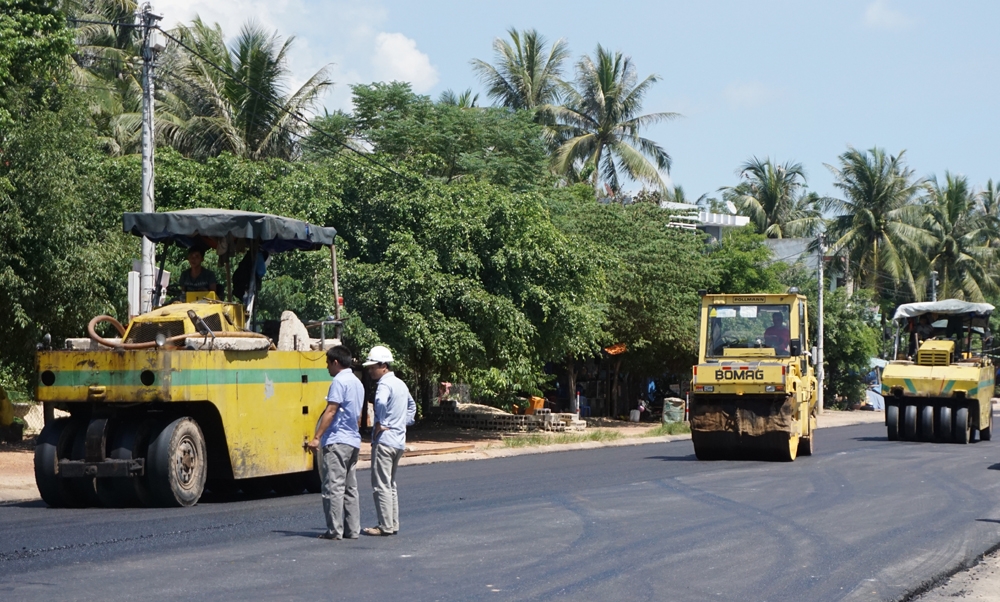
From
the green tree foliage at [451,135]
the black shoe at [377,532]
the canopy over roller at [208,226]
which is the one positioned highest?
the green tree foliage at [451,135]

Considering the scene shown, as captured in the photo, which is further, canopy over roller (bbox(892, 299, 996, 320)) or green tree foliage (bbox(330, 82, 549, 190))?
green tree foliage (bbox(330, 82, 549, 190))

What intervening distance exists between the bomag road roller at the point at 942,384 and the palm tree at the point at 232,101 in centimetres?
1942

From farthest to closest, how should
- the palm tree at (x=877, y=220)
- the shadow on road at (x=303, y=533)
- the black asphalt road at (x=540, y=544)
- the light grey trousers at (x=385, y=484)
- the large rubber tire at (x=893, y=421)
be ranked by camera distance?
1. the palm tree at (x=877, y=220)
2. the large rubber tire at (x=893, y=421)
3. the shadow on road at (x=303, y=533)
4. the light grey trousers at (x=385, y=484)
5. the black asphalt road at (x=540, y=544)

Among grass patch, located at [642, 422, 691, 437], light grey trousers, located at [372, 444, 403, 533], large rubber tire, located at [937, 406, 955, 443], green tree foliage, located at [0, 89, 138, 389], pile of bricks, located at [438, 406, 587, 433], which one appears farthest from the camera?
pile of bricks, located at [438, 406, 587, 433]

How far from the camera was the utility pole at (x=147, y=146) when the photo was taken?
673 inches

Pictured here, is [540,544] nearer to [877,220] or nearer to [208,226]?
[208,226]

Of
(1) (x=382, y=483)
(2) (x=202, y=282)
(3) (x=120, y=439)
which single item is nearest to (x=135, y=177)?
(2) (x=202, y=282)

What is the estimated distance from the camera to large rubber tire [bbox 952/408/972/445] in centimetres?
2667

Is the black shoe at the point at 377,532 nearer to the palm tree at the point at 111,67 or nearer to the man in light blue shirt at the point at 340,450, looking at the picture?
the man in light blue shirt at the point at 340,450

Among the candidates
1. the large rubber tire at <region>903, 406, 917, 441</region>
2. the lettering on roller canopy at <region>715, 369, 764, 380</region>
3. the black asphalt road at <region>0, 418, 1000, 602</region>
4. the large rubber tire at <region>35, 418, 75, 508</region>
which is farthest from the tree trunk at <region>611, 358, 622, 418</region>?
the large rubber tire at <region>35, 418, 75, 508</region>

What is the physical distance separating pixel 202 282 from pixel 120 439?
218cm

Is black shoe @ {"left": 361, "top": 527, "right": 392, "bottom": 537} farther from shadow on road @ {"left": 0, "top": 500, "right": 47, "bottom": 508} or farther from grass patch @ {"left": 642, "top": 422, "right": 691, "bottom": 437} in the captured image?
grass patch @ {"left": 642, "top": 422, "right": 691, "bottom": 437}

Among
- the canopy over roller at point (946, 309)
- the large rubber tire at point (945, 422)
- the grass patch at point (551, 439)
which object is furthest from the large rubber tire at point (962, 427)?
the grass patch at point (551, 439)

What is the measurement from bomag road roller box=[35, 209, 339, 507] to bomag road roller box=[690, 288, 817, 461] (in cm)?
823
